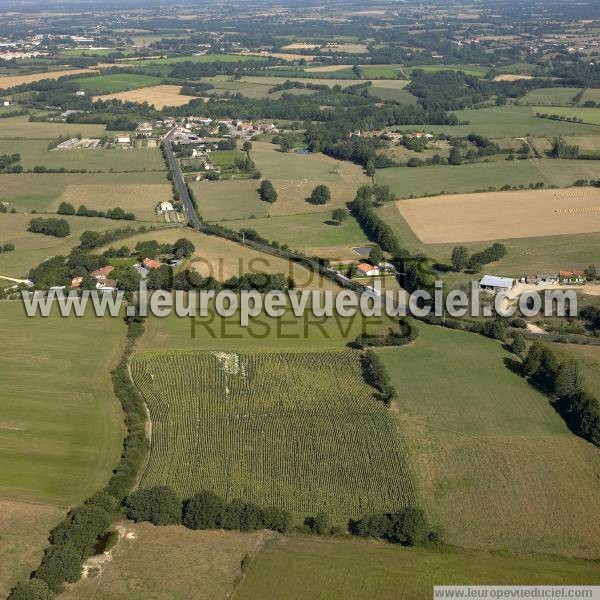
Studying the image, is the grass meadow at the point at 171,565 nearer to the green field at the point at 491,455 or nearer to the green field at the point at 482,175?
the green field at the point at 491,455

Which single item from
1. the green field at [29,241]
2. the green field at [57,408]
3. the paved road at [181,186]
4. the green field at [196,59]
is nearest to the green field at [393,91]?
the green field at [196,59]

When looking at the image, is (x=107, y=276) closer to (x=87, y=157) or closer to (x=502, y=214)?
(x=502, y=214)

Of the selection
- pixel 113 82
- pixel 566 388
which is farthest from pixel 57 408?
pixel 113 82

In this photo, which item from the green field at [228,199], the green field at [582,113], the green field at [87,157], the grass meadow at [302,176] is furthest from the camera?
the green field at [582,113]

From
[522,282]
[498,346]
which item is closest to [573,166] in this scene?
[522,282]

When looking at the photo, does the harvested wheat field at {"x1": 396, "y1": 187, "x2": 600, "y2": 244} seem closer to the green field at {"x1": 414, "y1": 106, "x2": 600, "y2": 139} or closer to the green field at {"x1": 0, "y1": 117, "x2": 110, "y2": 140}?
the green field at {"x1": 414, "y1": 106, "x2": 600, "y2": 139}

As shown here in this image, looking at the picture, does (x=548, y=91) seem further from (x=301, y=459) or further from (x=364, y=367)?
(x=301, y=459)
